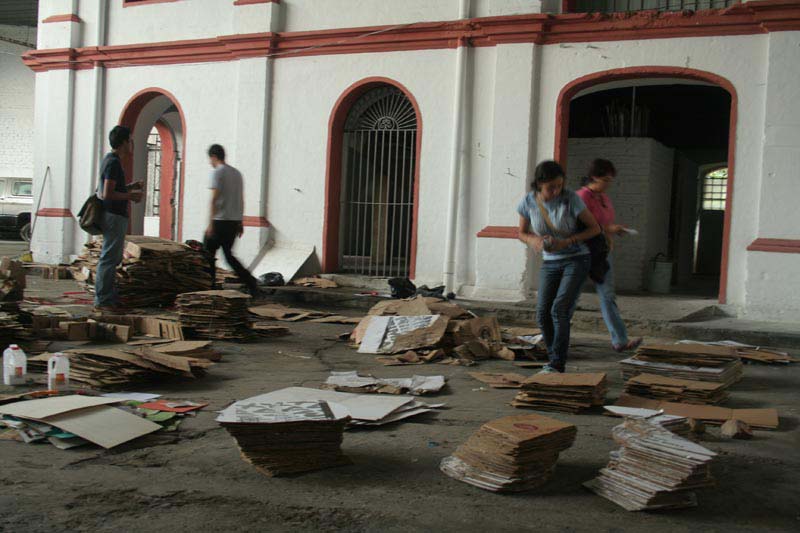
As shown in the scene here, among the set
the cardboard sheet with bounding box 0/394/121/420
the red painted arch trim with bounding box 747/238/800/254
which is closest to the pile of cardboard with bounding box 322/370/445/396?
the cardboard sheet with bounding box 0/394/121/420

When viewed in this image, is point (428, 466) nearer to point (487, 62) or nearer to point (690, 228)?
point (487, 62)

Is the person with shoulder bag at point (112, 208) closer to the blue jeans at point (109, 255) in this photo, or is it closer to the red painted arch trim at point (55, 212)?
the blue jeans at point (109, 255)

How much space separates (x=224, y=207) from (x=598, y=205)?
4971 mm

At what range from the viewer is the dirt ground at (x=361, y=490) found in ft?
10.7

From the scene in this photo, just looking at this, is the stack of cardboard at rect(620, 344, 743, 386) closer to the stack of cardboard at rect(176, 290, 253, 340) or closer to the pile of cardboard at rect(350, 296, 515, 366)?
the pile of cardboard at rect(350, 296, 515, 366)

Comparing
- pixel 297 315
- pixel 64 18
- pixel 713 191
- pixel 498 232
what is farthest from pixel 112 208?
pixel 713 191

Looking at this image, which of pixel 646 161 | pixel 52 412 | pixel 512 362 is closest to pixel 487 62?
pixel 646 161

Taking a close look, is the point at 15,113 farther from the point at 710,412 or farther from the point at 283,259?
the point at 710,412

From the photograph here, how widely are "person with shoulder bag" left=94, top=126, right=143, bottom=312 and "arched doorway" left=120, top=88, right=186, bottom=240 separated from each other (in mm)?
5935

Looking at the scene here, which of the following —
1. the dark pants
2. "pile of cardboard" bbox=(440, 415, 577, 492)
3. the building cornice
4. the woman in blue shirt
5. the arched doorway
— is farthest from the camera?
the arched doorway

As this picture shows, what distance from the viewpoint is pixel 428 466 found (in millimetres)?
3996

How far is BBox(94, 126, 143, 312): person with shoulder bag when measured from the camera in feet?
28.3

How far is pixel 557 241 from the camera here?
20.3 feet

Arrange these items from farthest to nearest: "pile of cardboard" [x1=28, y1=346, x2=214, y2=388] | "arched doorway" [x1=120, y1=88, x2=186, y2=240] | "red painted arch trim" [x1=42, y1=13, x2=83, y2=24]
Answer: "red painted arch trim" [x1=42, y1=13, x2=83, y2=24]
"arched doorway" [x1=120, y1=88, x2=186, y2=240]
"pile of cardboard" [x1=28, y1=346, x2=214, y2=388]
